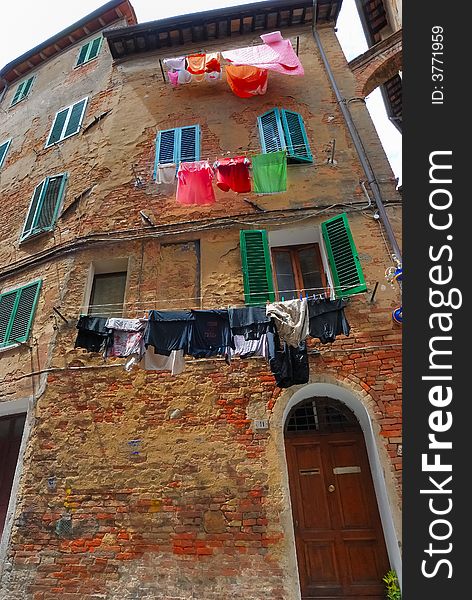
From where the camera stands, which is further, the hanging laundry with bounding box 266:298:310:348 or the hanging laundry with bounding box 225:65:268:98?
the hanging laundry with bounding box 225:65:268:98

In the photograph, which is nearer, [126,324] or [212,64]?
[126,324]

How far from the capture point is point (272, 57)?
31.4ft

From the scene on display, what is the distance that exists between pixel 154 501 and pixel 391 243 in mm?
5495

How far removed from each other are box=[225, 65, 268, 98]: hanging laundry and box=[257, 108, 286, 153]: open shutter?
0.90 meters

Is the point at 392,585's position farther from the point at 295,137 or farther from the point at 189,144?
the point at 189,144

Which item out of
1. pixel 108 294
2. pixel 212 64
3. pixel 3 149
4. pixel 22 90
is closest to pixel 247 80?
pixel 212 64

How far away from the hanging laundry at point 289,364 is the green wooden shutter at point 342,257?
1832 mm

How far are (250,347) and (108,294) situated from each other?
365 cm

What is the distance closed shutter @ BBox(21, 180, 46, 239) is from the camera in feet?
29.3

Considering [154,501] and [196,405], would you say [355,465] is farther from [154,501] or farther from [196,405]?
[154,501]

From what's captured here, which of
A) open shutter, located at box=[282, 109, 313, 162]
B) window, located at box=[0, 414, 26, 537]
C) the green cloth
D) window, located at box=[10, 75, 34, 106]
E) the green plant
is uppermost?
window, located at box=[10, 75, 34, 106]

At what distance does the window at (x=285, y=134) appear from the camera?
328 inches

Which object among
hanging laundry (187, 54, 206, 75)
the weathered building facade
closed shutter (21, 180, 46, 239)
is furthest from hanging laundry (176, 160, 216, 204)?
hanging laundry (187, 54, 206, 75)

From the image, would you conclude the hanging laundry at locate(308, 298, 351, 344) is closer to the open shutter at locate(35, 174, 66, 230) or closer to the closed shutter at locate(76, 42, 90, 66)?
the open shutter at locate(35, 174, 66, 230)
